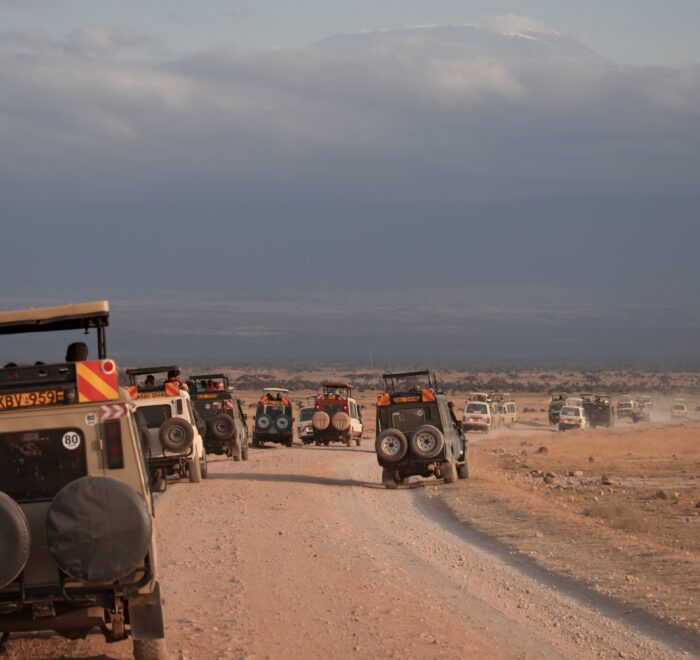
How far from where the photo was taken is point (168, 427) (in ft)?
87.4

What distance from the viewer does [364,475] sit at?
31984 millimetres

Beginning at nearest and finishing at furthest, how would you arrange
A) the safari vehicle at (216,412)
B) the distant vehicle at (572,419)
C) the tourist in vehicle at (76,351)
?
the tourist in vehicle at (76,351) → the safari vehicle at (216,412) → the distant vehicle at (572,419)

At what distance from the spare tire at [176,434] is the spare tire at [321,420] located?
1932 centimetres

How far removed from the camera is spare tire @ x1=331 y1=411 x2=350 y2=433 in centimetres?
4697

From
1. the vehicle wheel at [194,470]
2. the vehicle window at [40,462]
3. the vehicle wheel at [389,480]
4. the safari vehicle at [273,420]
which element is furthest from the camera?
the safari vehicle at [273,420]

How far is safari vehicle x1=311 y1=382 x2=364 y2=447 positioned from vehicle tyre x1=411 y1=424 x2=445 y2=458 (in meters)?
18.6

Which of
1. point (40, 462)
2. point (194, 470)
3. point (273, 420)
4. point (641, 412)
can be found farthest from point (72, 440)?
point (641, 412)

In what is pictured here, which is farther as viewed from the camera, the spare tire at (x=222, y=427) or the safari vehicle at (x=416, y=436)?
the spare tire at (x=222, y=427)

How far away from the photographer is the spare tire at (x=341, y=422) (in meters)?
47.0

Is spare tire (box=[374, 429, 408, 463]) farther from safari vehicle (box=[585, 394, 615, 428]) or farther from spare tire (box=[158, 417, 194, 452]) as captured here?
safari vehicle (box=[585, 394, 615, 428])

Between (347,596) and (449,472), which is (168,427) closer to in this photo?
(449,472)

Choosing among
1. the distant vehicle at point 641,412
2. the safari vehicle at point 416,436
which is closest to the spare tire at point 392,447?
the safari vehicle at point 416,436

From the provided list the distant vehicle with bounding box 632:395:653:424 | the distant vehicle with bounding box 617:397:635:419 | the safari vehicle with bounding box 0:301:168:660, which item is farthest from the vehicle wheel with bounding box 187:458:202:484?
the distant vehicle with bounding box 617:397:635:419

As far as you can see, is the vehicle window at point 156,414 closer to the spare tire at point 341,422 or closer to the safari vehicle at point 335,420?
the safari vehicle at point 335,420
